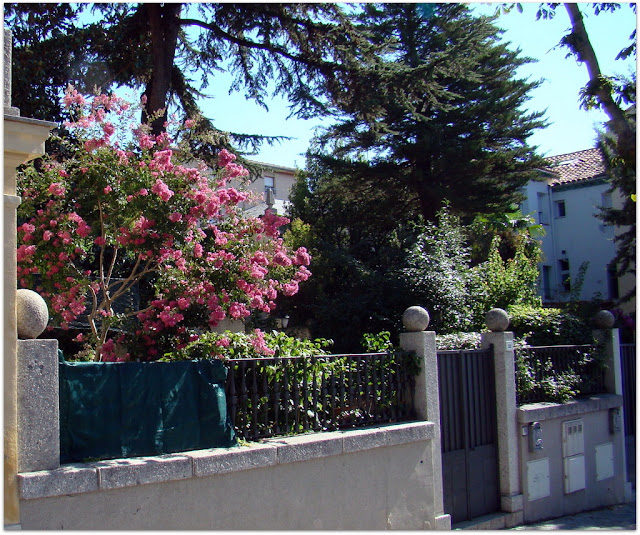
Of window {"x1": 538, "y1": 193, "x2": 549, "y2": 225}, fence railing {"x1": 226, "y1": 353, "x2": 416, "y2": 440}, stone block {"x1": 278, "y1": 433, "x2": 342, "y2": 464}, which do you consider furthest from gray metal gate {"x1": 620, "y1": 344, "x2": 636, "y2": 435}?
window {"x1": 538, "y1": 193, "x2": 549, "y2": 225}

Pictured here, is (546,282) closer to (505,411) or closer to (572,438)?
(572,438)

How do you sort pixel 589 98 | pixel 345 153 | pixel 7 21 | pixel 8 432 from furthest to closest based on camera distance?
pixel 345 153 → pixel 7 21 → pixel 589 98 → pixel 8 432

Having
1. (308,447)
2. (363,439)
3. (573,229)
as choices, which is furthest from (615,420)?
(573,229)

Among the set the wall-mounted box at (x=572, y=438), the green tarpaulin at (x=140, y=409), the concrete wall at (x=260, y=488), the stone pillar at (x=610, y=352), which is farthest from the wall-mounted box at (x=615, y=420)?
the green tarpaulin at (x=140, y=409)

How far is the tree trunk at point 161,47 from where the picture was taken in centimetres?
1302

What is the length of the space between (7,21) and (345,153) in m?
11.6

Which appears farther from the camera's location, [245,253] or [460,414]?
[460,414]

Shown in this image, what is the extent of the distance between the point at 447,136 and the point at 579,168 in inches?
615

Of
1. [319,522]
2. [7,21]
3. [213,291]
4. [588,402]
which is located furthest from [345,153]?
[319,522]

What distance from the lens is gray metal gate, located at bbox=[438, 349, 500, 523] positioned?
8383 mm

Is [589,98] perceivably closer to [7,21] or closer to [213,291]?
[213,291]

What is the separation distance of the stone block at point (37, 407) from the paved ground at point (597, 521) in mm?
6130

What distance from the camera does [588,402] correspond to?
1041cm

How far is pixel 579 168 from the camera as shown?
110 feet
